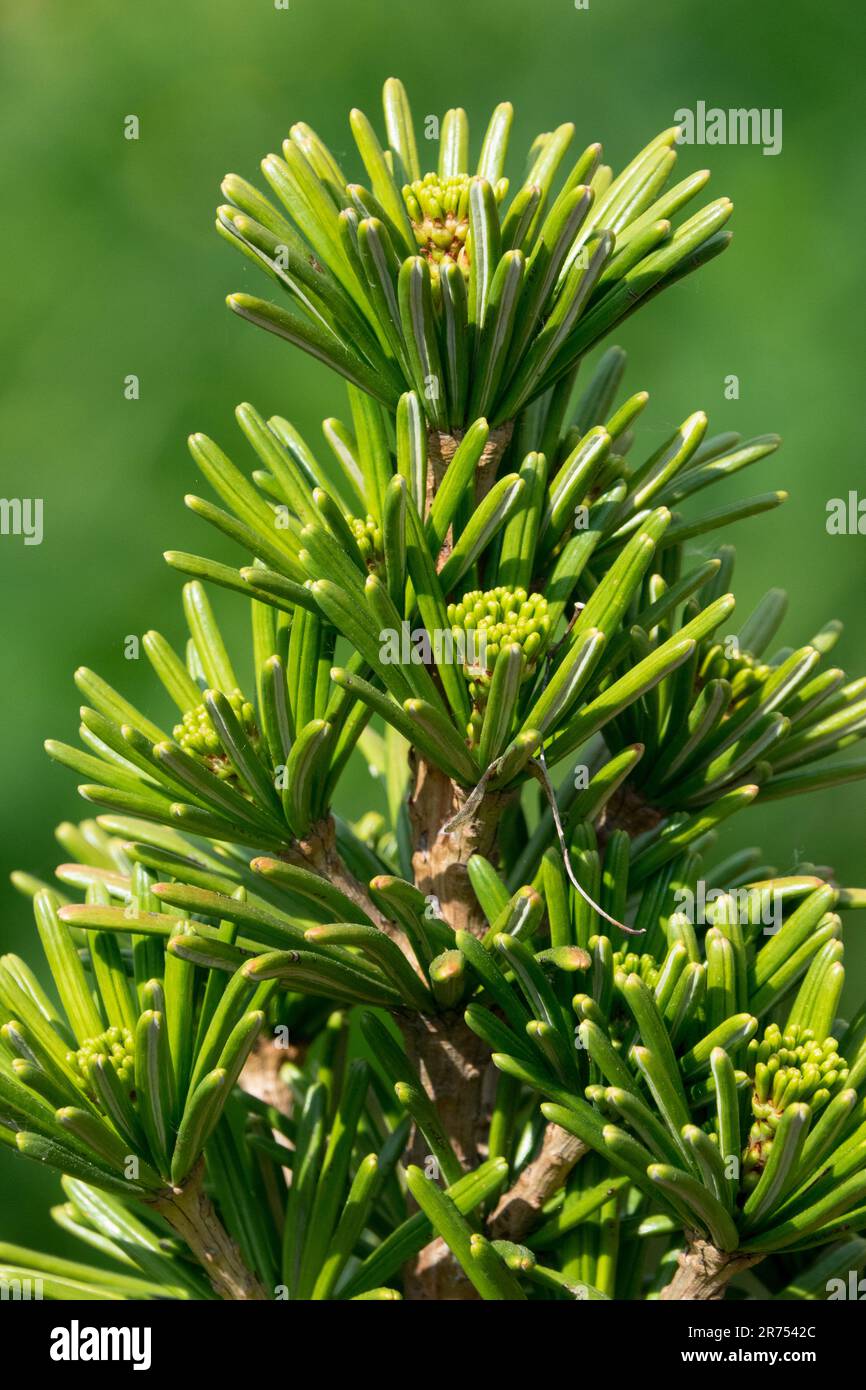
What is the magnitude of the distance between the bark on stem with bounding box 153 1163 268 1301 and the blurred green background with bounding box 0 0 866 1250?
0.93 metres

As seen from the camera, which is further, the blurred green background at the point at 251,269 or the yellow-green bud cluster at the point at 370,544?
the blurred green background at the point at 251,269

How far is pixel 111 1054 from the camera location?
0.43 meters

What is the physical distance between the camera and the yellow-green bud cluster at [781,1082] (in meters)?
0.40

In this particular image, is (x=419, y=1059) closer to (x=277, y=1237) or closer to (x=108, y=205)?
(x=277, y=1237)

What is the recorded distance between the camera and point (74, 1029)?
443mm

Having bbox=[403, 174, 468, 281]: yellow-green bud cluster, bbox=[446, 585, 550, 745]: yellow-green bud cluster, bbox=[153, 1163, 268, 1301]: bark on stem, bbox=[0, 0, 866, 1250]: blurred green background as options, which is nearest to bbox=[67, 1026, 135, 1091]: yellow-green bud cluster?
bbox=[153, 1163, 268, 1301]: bark on stem

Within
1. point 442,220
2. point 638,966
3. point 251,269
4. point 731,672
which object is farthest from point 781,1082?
point 251,269

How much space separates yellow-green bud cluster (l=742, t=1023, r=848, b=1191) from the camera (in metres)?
0.40

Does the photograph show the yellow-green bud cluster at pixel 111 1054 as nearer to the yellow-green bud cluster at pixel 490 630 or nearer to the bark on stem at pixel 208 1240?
the bark on stem at pixel 208 1240

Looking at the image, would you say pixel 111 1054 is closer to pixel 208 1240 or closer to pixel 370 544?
pixel 208 1240

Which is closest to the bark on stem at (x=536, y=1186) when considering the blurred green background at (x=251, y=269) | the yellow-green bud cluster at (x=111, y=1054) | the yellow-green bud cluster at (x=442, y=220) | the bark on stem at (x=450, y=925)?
the bark on stem at (x=450, y=925)

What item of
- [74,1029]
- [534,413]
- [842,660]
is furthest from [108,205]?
[74,1029]

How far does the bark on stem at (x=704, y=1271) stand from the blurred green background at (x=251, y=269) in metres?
0.97

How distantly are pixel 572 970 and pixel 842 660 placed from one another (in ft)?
3.22
